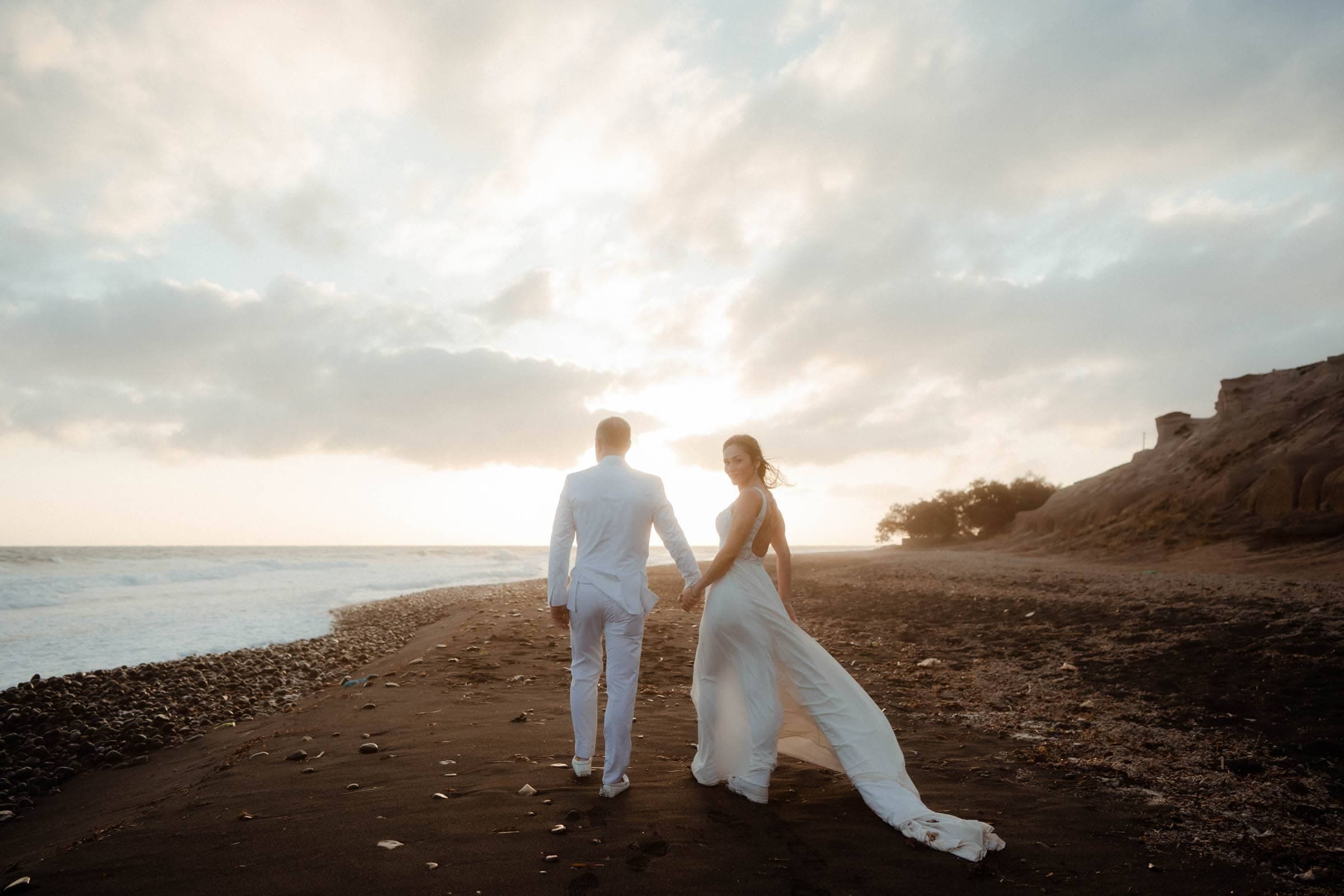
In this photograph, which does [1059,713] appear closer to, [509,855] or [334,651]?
[509,855]

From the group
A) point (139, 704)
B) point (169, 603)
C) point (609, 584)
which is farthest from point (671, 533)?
point (169, 603)

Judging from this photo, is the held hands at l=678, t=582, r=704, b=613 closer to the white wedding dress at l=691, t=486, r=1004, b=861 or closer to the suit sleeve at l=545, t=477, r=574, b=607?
the white wedding dress at l=691, t=486, r=1004, b=861

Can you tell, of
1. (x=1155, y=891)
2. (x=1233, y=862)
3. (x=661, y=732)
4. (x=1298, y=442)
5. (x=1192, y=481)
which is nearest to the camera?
(x=1155, y=891)

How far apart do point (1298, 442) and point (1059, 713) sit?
848 inches

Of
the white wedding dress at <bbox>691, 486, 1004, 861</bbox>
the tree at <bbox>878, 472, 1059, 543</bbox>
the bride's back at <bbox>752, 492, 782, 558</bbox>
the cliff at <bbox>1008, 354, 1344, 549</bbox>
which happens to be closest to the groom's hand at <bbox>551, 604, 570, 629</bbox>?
the white wedding dress at <bbox>691, 486, 1004, 861</bbox>

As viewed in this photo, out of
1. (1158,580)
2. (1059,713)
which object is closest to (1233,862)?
(1059,713)

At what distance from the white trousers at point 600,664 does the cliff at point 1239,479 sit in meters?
20.1

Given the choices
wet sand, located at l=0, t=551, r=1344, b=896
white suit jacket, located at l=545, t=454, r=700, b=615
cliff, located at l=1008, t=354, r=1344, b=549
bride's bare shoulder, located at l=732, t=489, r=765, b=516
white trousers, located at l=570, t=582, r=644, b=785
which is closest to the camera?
wet sand, located at l=0, t=551, r=1344, b=896

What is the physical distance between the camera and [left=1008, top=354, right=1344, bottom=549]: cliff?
19016mm

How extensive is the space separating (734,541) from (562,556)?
119 centimetres

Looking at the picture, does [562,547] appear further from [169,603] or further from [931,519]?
[931,519]

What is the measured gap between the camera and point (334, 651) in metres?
12.2

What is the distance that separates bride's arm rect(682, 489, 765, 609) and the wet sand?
4.31 ft

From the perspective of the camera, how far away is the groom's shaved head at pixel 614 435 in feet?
16.8
